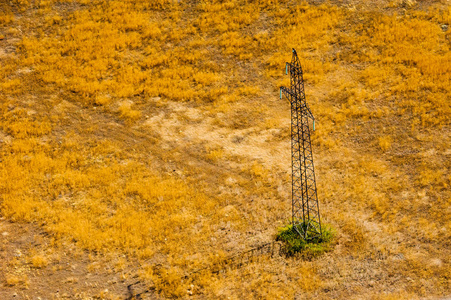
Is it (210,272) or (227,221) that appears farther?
(227,221)

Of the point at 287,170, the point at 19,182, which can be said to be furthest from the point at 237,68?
the point at 19,182

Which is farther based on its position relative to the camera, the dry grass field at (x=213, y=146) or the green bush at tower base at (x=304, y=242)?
the green bush at tower base at (x=304, y=242)

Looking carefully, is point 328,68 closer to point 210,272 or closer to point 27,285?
point 210,272

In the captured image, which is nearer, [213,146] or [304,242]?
[304,242]

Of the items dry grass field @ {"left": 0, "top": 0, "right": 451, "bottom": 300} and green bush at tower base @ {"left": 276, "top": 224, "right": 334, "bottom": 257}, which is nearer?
dry grass field @ {"left": 0, "top": 0, "right": 451, "bottom": 300}
